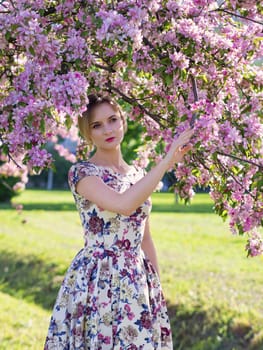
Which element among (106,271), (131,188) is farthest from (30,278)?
(131,188)

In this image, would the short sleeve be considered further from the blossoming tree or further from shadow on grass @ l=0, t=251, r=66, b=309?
shadow on grass @ l=0, t=251, r=66, b=309

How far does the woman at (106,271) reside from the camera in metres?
3.34

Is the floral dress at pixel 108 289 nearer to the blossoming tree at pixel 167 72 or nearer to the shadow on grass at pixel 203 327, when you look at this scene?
the blossoming tree at pixel 167 72

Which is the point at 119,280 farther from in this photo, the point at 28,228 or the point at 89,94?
the point at 28,228

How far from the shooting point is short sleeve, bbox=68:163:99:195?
11.2ft

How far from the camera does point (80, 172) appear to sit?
3.42 metres

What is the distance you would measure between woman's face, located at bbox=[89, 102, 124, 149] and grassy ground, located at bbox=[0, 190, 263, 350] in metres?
3.37

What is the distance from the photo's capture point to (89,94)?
11.7 feet

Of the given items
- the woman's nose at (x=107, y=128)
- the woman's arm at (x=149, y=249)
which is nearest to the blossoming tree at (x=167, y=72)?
the woman's nose at (x=107, y=128)

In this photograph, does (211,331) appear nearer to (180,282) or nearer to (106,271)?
(180,282)

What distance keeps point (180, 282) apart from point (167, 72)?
5748 mm

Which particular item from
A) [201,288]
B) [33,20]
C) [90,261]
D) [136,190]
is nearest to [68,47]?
[33,20]

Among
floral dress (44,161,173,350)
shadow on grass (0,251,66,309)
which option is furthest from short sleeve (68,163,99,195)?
shadow on grass (0,251,66,309)

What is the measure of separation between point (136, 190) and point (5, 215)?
1679 centimetres
